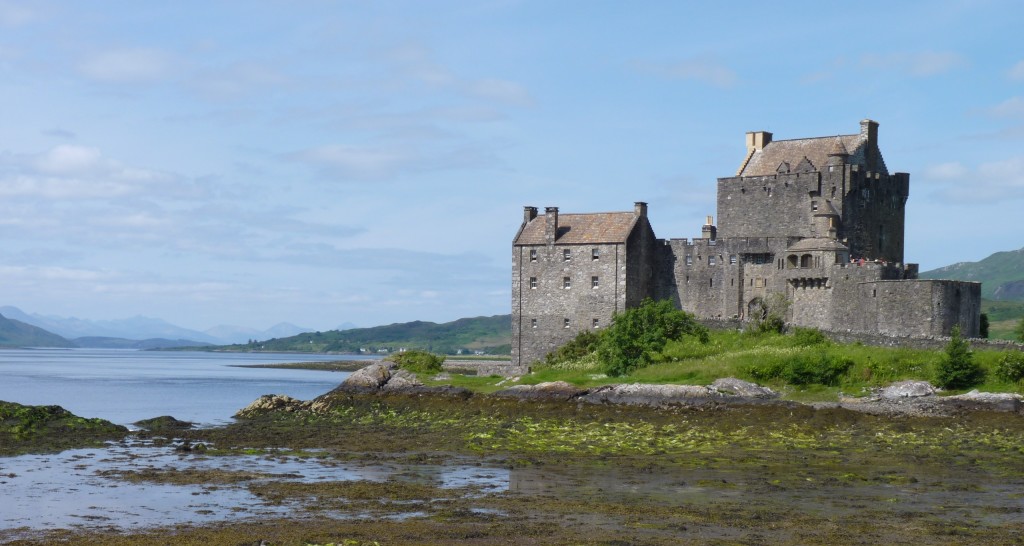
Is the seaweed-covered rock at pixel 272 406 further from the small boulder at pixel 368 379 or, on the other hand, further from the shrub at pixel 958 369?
the shrub at pixel 958 369

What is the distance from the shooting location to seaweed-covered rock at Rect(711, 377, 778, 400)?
45562mm

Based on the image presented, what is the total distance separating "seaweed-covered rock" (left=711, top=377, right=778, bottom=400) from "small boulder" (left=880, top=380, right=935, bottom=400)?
420 cm

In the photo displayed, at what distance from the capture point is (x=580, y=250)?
66125mm

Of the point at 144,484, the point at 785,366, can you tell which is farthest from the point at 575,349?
the point at 144,484

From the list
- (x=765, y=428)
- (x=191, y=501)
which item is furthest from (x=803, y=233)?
(x=191, y=501)

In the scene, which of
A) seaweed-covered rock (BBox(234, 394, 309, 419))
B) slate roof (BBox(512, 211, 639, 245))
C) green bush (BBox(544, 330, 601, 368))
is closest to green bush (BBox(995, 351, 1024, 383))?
green bush (BBox(544, 330, 601, 368))

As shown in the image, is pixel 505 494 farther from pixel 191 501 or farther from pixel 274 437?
pixel 274 437

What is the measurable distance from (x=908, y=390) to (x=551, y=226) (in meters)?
27.2

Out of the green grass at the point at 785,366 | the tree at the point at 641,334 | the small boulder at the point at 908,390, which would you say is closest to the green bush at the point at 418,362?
the green grass at the point at 785,366

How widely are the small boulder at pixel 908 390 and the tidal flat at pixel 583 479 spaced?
9.27ft

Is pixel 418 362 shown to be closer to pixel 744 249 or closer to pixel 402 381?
pixel 402 381

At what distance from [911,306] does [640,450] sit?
22981 mm

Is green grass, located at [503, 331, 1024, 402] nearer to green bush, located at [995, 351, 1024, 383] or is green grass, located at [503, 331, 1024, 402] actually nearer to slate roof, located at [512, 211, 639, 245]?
green bush, located at [995, 351, 1024, 383]

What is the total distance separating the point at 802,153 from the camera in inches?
2579
